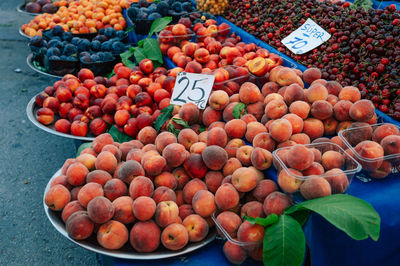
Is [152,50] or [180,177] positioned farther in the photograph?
[152,50]

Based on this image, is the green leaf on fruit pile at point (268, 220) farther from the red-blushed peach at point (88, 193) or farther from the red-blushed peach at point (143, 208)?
the red-blushed peach at point (88, 193)

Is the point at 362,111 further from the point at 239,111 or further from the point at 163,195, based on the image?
the point at 163,195

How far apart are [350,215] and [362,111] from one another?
1.86ft

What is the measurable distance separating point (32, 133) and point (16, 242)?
1480 mm

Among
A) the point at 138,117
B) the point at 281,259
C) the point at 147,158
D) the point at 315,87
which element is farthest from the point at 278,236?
the point at 138,117

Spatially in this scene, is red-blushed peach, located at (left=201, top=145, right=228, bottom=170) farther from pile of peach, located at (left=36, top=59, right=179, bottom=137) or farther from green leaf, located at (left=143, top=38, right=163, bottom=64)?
green leaf, located at (left=143, top=38, right=163, bottom=64)

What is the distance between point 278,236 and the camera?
105 cm

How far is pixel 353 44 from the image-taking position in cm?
208

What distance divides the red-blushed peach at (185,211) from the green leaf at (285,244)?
0.35 meters

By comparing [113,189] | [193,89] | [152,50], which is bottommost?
[152,50]

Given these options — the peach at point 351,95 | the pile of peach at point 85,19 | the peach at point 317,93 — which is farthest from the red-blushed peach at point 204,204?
the pile of peach at point 85,19

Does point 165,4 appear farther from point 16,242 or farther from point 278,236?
point 278,236

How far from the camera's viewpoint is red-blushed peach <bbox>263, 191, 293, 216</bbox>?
1.15m

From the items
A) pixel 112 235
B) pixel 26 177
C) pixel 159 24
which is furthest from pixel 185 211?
pixel 159 24
